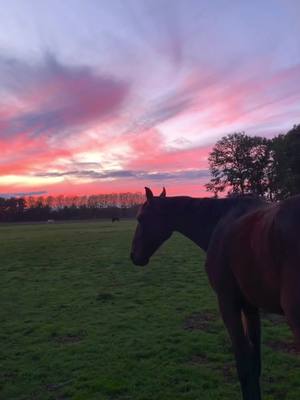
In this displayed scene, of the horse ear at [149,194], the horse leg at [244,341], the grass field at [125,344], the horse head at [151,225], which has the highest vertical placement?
the horse ear at [149,194]

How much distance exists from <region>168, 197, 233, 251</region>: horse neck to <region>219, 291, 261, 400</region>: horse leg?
110cm

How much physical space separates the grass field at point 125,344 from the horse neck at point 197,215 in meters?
1.88

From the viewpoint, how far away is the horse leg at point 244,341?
406 centimetres

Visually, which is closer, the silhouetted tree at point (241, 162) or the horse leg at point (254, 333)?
the horse leg at point (254, 333)

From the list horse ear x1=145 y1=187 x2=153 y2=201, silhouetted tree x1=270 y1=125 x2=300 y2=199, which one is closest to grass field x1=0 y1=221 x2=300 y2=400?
horse ear x1=145 y1=187 x2=153 y2=201

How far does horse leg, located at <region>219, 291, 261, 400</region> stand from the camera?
13.3ft

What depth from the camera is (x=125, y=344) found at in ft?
22.4

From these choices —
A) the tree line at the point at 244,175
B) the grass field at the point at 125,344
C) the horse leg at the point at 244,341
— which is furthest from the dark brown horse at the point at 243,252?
the tree line at the point at 244,175

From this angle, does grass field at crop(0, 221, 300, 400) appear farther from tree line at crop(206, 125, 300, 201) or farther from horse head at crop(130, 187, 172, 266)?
tree line at crop(206, 125, 300, 201)

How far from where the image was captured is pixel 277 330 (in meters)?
7.31

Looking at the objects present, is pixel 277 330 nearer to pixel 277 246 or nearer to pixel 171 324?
pixel 171 324

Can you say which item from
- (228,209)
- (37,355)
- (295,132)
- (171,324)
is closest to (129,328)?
(171,324)

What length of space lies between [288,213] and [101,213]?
104288mm

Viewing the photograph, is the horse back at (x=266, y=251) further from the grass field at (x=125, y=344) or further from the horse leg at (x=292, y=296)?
the grass field at (x=125, y=344)
